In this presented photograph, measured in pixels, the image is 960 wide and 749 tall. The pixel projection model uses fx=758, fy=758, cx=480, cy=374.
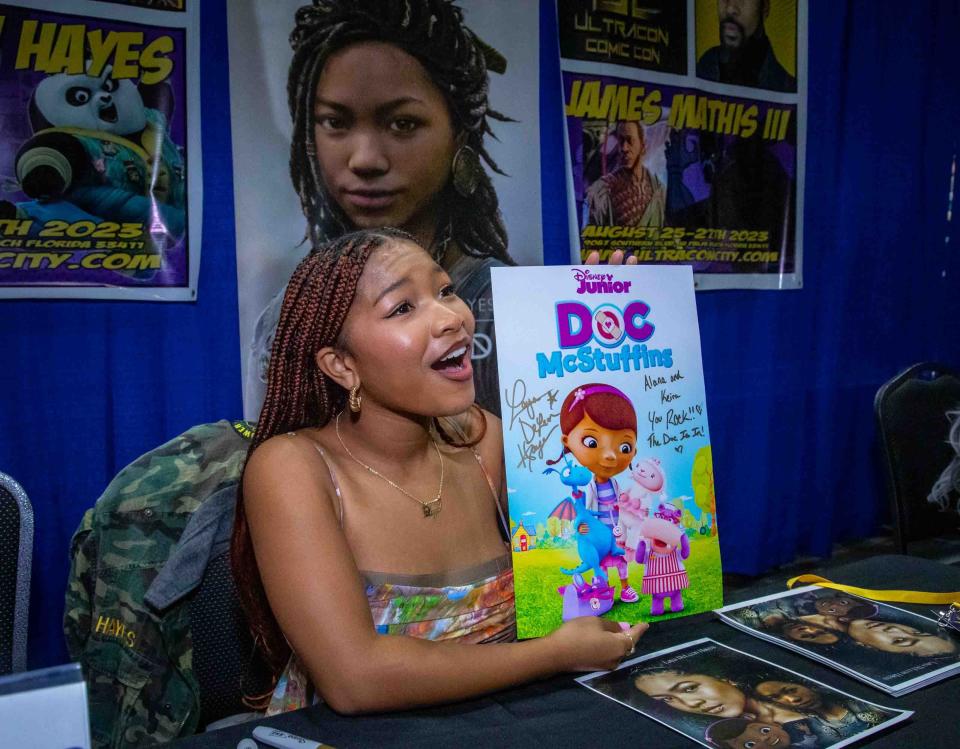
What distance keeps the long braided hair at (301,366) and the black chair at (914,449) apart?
1750 millimetres

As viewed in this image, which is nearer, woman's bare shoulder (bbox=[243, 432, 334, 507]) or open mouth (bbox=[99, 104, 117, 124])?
woman's bare shoulder (bbox=[243, 432, 334, 507])

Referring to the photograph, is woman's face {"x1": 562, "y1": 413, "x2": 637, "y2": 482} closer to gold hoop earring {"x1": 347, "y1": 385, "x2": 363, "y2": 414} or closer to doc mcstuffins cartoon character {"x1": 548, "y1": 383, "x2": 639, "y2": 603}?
doc mcstuffins cartoon character {"x1": 548, "y1": 383, "x2": 639, "y2": 603}

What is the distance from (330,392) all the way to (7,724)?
2.45 ft

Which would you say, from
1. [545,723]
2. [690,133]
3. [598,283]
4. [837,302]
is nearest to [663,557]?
[545,723]

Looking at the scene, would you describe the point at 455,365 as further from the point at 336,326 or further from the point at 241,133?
the point at 241,133

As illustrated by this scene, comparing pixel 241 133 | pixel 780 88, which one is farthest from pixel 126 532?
pixel 780 88

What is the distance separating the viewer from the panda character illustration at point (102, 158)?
79.7 inches

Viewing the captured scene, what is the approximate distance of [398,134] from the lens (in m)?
2.49

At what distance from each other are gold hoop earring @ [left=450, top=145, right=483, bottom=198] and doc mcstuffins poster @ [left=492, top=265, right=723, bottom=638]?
5.13 ft

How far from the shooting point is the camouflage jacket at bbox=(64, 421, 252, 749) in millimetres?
1491

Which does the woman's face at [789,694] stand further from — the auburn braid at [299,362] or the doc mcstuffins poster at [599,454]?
the auburn braid at [299,362]

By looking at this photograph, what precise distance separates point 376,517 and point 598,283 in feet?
1.61

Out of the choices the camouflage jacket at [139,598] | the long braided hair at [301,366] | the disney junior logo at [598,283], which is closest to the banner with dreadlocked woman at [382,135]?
the camouflage jacket at [139,598]

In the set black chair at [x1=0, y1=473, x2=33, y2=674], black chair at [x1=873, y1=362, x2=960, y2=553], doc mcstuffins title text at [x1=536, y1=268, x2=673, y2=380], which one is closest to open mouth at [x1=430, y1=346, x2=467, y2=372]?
doc mcstuffins title text at [x1=536, y1=268, x2=673, y2=380]
